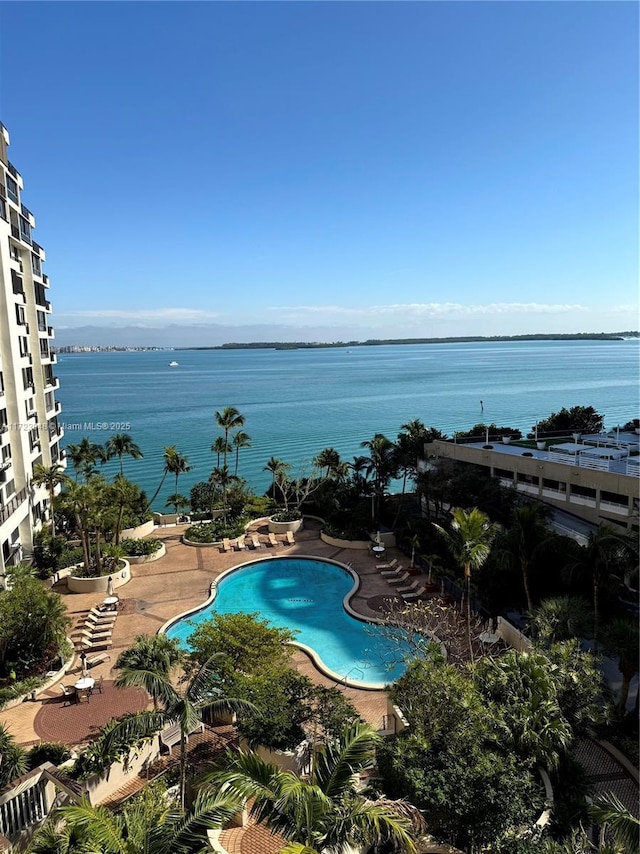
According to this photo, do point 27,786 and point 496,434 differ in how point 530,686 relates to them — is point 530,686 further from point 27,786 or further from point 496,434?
point 496,434

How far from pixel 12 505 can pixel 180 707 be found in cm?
1962

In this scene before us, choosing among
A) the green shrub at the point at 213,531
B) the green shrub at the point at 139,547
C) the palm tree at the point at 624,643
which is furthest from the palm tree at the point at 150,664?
the green shrub at the point at 213,531

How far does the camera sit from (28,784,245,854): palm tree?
23.6 feet

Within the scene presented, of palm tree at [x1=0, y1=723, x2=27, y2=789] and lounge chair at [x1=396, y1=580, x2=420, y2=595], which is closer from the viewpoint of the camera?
palm tree at [x1=0, y1=723, x2=27, y2=789]

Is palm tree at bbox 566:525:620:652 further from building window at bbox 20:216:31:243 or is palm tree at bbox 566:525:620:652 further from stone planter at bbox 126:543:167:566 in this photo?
building window at bbox 20:216:31:243

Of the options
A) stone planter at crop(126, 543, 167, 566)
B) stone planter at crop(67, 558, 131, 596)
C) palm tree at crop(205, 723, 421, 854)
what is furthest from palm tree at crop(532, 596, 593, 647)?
stone planter at crop(126, 543, 167, 566)

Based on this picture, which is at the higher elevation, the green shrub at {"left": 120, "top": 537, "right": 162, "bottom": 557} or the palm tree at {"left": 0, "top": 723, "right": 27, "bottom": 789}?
the palm tree at {"left": 0, "top": 723, "right": 27, "bottom": 789}

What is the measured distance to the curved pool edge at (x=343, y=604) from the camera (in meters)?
18.5

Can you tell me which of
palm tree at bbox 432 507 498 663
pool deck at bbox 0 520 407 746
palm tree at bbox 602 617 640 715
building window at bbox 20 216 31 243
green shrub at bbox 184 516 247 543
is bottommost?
pool deck at bbox 0 520 407 746

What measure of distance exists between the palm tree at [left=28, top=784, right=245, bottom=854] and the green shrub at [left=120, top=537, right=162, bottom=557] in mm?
23147

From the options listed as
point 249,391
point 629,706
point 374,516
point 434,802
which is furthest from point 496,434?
point 249,391

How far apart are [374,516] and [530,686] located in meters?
23.5

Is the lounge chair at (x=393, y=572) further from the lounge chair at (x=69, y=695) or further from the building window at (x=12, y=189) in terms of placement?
the building window at (x=12, y=189)

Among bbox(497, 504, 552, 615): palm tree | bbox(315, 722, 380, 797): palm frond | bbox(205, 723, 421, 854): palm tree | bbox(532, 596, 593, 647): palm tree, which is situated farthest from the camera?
bbox(497, 504, 552, 615): palm tree
